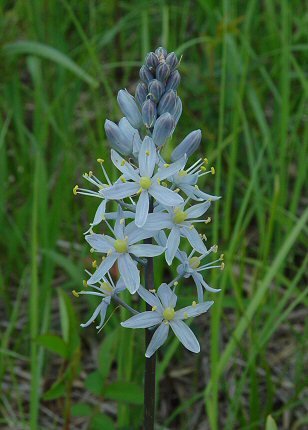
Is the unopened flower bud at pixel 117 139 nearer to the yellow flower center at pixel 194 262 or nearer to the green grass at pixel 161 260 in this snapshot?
the yellow flower center at pixel 194 262

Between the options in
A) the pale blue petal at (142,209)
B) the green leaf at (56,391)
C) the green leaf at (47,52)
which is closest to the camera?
the pale blue petal at (142,209)

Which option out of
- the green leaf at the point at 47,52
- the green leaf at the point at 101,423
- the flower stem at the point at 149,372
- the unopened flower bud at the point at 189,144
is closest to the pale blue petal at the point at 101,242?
the flower stem at the point at 149,372

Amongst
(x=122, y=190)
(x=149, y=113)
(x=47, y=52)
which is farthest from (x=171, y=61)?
(x=47, y=52)

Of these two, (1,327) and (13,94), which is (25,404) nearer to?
(1,327)

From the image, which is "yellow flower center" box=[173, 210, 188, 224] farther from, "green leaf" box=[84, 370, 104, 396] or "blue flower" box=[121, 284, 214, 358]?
"green leaf" box=[84, 370, 104, 396]

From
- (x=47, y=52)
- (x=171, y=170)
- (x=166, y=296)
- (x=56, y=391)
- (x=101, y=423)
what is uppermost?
(x=47, y=52)

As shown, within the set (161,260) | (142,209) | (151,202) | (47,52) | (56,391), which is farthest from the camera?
(47,52)

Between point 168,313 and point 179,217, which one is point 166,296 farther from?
point 179,217
